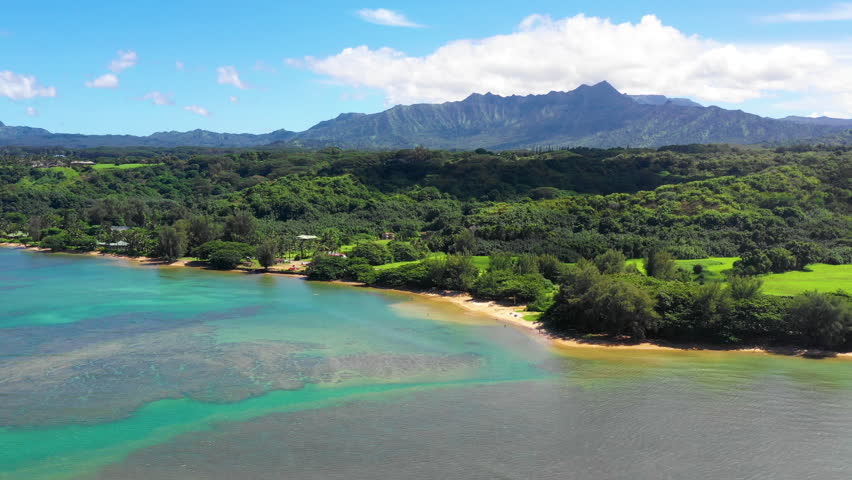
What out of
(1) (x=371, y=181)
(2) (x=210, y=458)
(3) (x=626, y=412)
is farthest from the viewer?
(1) (x=371, y=181)

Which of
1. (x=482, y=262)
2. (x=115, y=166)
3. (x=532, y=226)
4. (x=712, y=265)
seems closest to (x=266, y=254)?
(x=482, y=262)

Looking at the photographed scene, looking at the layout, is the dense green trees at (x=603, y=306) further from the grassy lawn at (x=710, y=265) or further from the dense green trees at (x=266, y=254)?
the dense green trees at (x=266, y=254)

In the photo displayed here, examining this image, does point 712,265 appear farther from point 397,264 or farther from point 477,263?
point 397,264

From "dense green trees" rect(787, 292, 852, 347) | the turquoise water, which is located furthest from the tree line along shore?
the turquoise water

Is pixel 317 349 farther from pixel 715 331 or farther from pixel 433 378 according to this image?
pixel 715 331

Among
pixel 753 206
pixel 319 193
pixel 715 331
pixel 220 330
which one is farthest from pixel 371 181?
pixel 715 331

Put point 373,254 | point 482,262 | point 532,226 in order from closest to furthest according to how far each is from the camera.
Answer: point 482,262 → point 373,254 → point 532,226

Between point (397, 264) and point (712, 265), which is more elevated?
point (712, 265)
